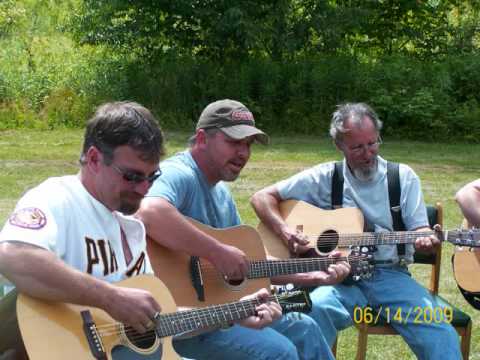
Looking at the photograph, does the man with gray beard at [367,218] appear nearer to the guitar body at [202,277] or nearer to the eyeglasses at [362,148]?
the eyeglasses at [362,148]

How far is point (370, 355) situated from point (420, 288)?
0.87 m

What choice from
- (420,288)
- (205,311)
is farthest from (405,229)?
(205,311)

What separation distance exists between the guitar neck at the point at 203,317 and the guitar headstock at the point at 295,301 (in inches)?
6.9

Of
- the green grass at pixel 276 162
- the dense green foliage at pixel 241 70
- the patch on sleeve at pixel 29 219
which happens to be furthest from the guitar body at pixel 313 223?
the dense green foliage at pixel 241 70

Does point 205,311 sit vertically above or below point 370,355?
above

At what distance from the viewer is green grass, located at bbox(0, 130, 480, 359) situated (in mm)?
9016

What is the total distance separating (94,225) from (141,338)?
425 millimetres

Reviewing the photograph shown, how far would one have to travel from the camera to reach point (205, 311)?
10.6 feet

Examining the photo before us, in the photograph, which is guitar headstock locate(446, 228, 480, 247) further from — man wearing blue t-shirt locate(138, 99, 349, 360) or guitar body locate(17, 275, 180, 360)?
guitar body locate(17, 275, 180, 360)

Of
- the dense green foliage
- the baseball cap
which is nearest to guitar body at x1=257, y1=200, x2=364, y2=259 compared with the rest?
the baseball cap

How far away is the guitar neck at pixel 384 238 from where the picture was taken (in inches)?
173

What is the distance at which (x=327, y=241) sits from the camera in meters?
4.54

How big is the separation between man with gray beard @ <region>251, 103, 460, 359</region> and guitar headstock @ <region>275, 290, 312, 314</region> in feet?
1.12

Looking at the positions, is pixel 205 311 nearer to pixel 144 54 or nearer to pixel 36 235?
pixel 36 235
